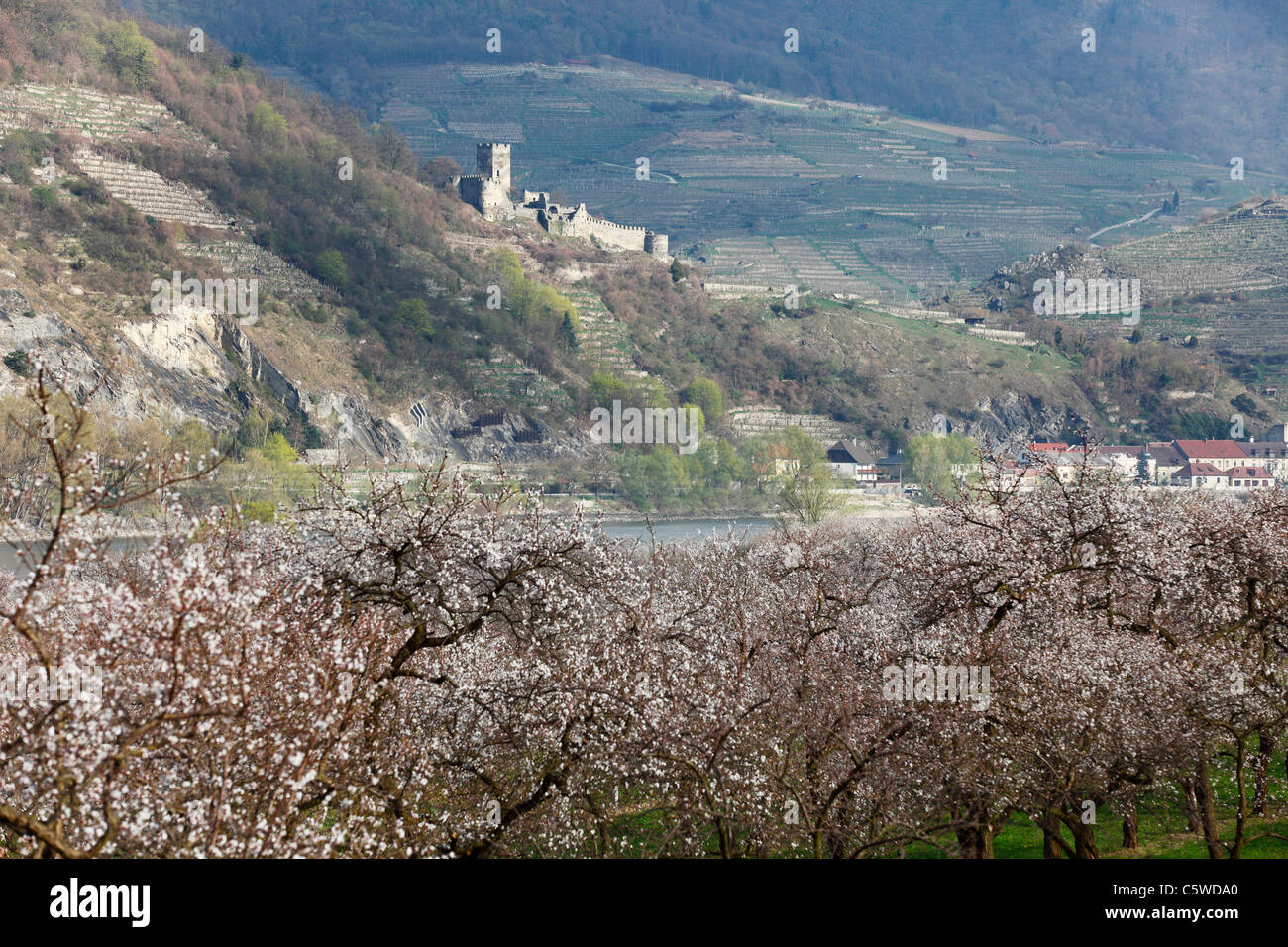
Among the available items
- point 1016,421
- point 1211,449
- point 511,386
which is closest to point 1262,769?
point 511,386

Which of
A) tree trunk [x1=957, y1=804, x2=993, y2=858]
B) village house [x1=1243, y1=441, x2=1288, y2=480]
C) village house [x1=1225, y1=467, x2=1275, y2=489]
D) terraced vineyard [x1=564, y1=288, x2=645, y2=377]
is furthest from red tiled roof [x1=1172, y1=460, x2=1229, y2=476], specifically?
tree trunk [x1=957, y1=804, x2=993, y2=858]

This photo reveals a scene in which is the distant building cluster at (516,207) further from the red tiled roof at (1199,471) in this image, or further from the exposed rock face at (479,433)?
the red tiled roof at (1199,471)

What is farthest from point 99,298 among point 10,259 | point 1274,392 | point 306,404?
point 1274,392

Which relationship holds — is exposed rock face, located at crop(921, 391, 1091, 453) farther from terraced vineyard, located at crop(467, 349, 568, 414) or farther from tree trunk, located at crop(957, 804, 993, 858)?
tree trunk, located at crop(957, 804, 993, 858)

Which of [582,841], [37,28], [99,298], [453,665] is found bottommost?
[582,841]
